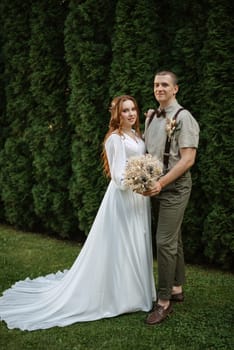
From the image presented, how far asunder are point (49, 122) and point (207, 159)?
2.90 metres

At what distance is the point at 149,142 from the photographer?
471 centimetres

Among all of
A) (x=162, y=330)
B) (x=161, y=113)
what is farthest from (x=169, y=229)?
(x=161, y=113)

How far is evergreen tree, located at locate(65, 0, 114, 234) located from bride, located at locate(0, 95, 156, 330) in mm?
2193

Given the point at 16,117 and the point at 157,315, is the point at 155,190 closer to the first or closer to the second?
the point at 157,315

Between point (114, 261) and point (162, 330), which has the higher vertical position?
point (114, 261)

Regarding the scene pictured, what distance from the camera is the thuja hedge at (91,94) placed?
19.0 ft

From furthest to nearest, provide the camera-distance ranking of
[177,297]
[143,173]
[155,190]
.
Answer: [177,297], [155,190], [143,173]

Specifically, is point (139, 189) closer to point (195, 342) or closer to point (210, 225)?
point (195, 342)

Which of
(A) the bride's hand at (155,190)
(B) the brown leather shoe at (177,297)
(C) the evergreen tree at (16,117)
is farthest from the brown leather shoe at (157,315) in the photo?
(C) the evergreen tree at (16,117)

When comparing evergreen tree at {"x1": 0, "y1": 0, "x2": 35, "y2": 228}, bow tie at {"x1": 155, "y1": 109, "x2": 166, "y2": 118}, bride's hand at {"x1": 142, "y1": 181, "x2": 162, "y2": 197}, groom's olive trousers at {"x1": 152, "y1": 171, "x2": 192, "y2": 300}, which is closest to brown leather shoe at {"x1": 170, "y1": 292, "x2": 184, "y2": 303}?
groom's olive trousers at {"x1": 152, "y1": 171, "x2": 192, "y2": 300}

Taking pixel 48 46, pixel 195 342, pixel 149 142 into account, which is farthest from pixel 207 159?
pixel 48 46

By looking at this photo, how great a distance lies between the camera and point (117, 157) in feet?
14.8

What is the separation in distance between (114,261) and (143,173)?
102 centimetres

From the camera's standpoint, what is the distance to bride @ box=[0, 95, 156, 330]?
4.62 metres
